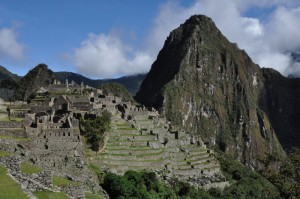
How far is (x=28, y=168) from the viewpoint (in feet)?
76.5

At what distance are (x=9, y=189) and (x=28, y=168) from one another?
5.13 m

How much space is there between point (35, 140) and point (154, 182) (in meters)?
12.6

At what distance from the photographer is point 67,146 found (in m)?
34.1

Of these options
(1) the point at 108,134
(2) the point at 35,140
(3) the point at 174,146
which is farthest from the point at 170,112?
(2) the point at 35,140

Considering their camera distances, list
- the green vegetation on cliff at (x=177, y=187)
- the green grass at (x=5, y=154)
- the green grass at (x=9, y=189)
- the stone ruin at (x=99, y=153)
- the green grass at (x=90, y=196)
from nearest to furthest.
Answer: the green grass at (x=9, y=189)
the green grass at (x=5, y=154)
the green grass at (x=90, y=196)
the stone ruin at (x=99, y=153)
the green vegetation on cliff at (x=177, y=187)

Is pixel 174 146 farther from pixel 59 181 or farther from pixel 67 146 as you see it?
pixel 59 181

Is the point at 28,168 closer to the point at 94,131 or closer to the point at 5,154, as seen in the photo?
the point at 5,154

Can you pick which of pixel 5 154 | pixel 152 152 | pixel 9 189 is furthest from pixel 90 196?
pixel 152 152

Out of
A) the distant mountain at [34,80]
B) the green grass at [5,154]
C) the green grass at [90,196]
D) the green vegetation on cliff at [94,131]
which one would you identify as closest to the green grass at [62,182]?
the green grass at [90,196]

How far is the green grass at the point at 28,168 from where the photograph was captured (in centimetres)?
2271

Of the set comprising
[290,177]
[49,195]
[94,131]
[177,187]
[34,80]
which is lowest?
[177,187]

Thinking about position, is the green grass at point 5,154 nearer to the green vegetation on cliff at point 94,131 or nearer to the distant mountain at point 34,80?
the green vegetation on cliff at point 94,131

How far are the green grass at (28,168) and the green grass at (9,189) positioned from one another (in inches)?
109

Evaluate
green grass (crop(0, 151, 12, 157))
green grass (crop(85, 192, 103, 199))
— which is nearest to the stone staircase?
green grass (crop(85, 192, 103, 199))
